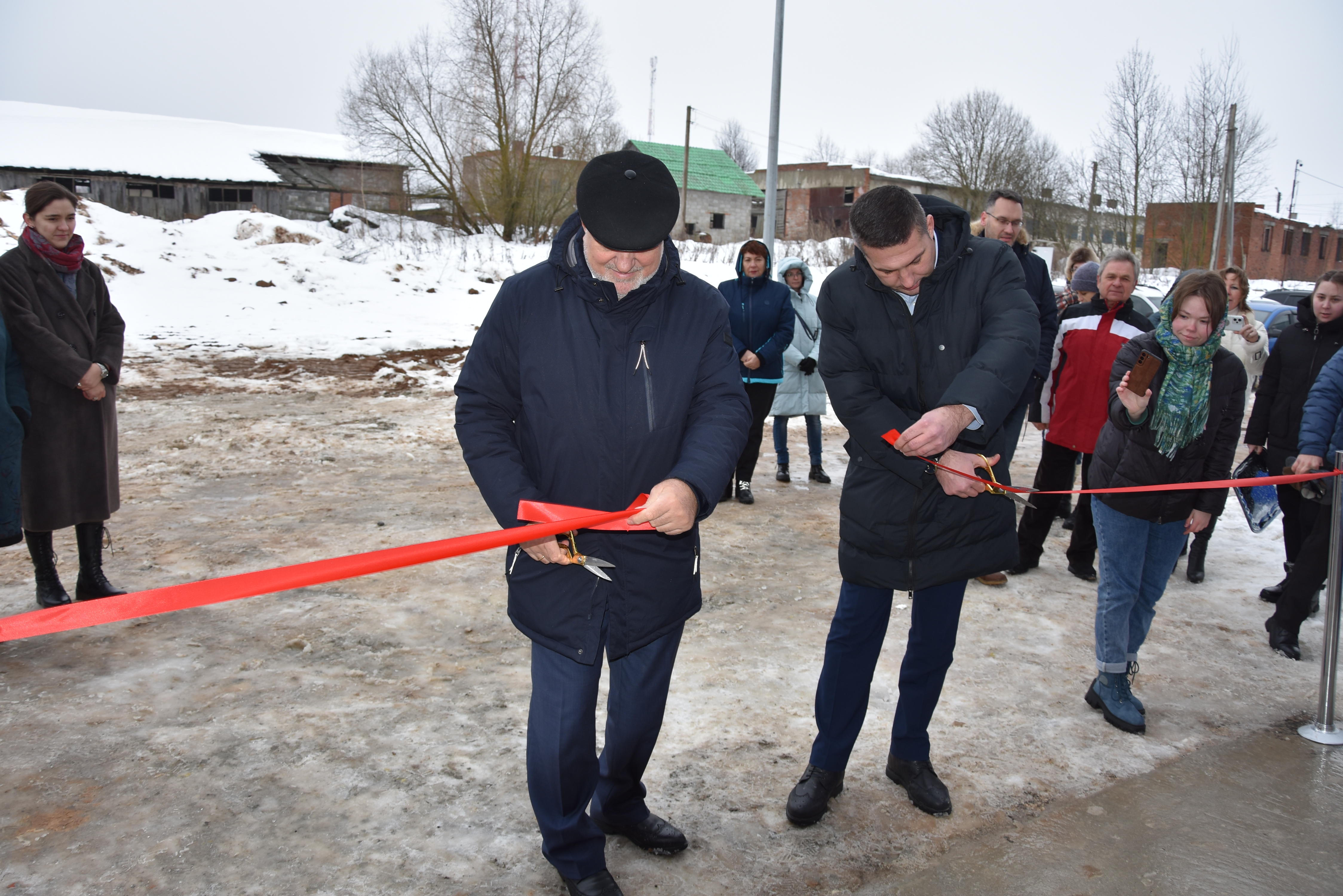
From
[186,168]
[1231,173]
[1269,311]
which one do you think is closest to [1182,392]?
[1269,311]

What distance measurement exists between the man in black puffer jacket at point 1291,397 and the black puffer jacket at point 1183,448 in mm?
1320

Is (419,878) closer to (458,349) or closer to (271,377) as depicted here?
(271,377)

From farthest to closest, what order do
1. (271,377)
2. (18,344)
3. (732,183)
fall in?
1. (732,183)
2. (271,377)
3. (18,344)

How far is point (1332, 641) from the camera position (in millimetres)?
3330

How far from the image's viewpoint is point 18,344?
4.04 metres

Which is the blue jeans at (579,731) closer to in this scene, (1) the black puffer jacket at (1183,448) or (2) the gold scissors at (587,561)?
(2) the gold scissors at (587,561)

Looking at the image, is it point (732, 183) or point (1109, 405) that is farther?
point (732, 183)

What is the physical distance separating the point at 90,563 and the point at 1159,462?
201 inches

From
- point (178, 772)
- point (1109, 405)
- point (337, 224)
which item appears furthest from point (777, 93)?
point (337, 224)

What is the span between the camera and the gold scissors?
2.14m

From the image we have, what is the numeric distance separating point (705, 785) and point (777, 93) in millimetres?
10386

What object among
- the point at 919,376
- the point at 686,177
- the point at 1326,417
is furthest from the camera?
the point at 686,177

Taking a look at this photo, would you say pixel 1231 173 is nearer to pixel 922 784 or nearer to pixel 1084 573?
pixel 1084 573

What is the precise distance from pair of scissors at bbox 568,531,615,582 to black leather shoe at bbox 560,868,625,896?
828 millimetres
